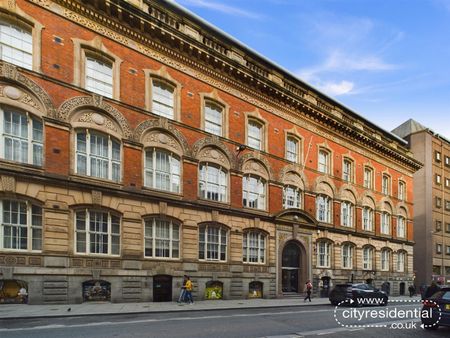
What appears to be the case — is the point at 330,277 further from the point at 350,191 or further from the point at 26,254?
the point at 26,254

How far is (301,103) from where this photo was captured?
31562 millimetres

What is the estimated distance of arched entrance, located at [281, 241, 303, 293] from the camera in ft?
96.3

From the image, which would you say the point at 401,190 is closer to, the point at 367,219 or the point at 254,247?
the point at 367,219

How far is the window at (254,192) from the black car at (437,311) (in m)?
15.1

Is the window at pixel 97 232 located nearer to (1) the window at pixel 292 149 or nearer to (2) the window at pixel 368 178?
(1) the window at pixel 292 149

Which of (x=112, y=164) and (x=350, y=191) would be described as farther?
(x=350, y=191)

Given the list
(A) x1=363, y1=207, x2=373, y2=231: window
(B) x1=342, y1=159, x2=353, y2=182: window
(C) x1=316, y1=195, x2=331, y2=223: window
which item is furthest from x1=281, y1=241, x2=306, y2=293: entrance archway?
(A) x1=363, y1=207, x2=373, y2=231: window

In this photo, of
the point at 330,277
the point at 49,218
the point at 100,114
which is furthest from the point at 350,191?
the point at 49,218

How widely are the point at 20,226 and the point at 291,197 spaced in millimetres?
19466

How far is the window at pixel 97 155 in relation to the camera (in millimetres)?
19453

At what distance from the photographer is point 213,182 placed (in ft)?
82.4

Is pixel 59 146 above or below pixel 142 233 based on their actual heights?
above

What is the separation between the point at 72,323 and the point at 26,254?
569 centimetres

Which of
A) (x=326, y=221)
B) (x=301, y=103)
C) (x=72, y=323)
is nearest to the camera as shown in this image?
(x=72, y=323)
